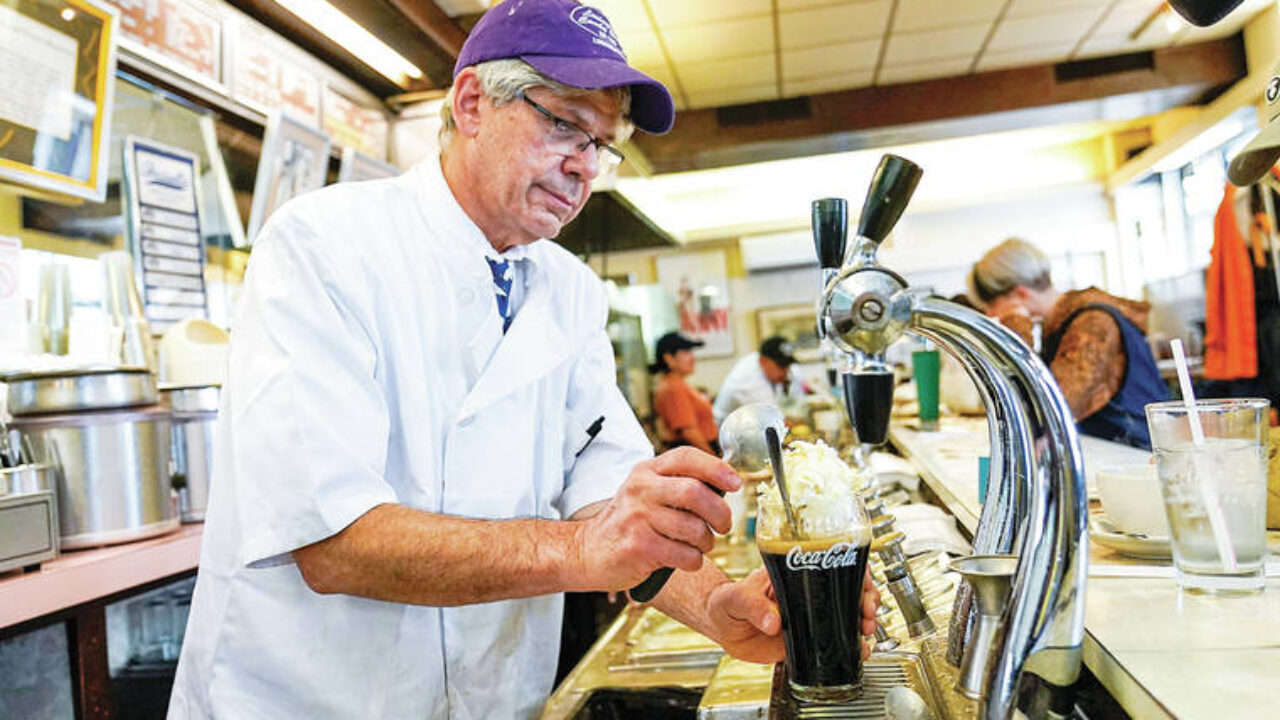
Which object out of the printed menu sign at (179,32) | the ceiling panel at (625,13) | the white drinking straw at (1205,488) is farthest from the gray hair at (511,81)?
the ceiling panel at (625,13)

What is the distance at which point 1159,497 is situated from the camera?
1.12 m

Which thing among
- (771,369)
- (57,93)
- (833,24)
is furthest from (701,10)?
(57,93)

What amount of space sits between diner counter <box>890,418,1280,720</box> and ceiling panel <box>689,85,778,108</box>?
5.28m

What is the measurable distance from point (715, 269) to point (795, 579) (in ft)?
30.6

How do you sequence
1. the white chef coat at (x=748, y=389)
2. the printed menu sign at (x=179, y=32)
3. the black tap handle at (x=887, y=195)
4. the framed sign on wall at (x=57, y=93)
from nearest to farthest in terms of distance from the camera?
1. the black tap handle at (x=887, y=195)
2. the framed sign on wall at (x=57, y=93)
3. the printed menu sign at (x=179, y=32)
4. the white chef coat at (x=748, y=389)

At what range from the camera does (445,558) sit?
104cm

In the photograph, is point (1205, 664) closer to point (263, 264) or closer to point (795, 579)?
point (795, 579)

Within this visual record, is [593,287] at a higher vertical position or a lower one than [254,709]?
higher

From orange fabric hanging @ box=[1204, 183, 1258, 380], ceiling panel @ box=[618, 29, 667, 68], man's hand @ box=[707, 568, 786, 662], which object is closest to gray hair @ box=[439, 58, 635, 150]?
man's hand @ box=[707, 568, 786, 662]

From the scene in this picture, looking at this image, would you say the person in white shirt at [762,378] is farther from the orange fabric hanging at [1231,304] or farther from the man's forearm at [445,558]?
the man's forearm at [445,558]

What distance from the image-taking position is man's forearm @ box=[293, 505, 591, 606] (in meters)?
1.04

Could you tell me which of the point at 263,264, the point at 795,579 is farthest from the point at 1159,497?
the point at 263,264

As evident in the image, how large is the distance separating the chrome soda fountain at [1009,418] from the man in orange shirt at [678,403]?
584 centimetres

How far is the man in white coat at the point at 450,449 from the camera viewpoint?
3.44 feet
